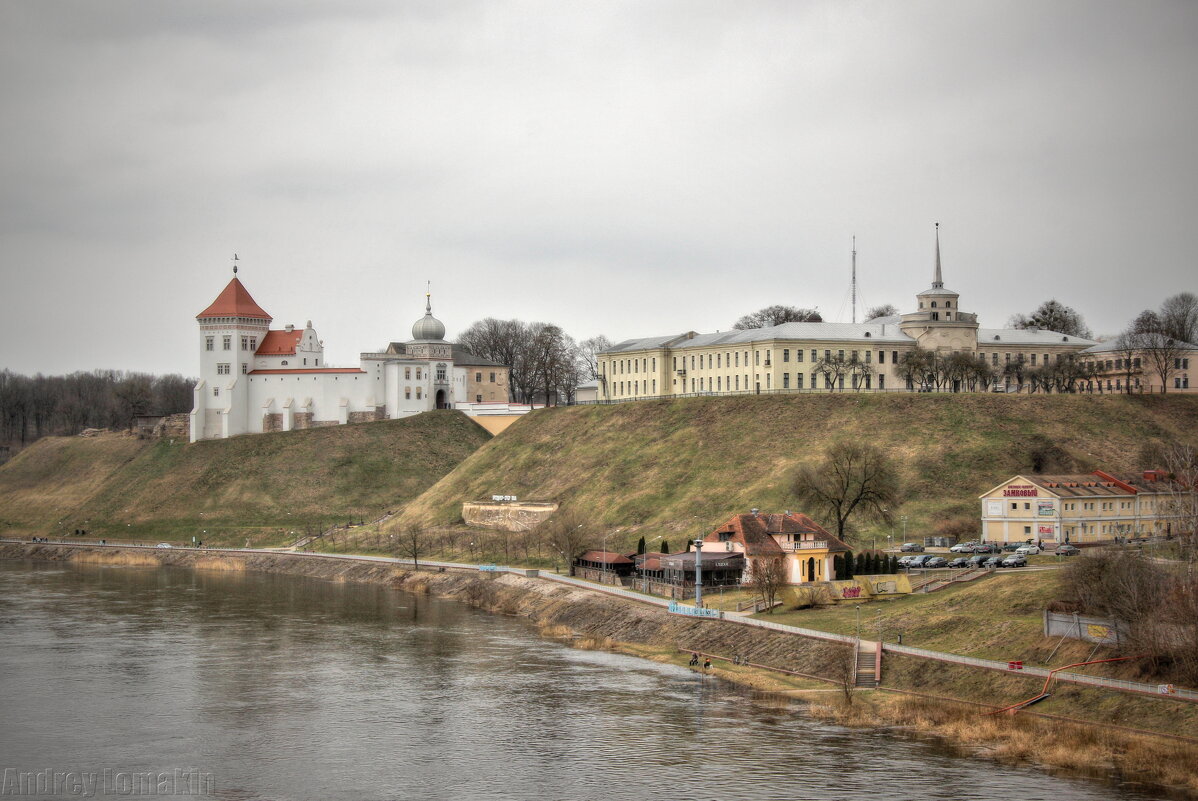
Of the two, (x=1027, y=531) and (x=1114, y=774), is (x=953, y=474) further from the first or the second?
(x=1114, y=774)

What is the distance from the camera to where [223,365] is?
15662cm

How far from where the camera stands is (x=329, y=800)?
43719mm

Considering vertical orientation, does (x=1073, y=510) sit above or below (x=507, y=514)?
above

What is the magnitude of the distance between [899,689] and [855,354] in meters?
73.5

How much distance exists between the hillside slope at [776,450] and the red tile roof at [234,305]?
4020cm

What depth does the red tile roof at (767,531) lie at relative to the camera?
263 ft

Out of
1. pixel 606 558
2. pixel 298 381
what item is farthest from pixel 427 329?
pixel 606 558

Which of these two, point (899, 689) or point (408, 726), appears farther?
point (899, 689)

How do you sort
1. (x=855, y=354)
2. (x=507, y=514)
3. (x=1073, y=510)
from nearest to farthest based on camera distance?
(x=1073, y=510) < (x=507, y=514) < (x=855, y=354)

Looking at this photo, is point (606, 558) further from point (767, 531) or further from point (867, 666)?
point (867, 666)

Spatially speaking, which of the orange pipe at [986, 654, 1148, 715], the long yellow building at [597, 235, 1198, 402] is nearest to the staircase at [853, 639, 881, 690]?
the orange pipe at [986, 654, 1148, 715]

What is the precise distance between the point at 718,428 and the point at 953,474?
2457 cm

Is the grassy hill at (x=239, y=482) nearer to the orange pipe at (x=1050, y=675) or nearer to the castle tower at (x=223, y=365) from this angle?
the castle tower at (x=223, y=365)

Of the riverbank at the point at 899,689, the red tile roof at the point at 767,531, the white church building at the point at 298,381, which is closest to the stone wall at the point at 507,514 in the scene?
the riverbank at the point at 899,689
